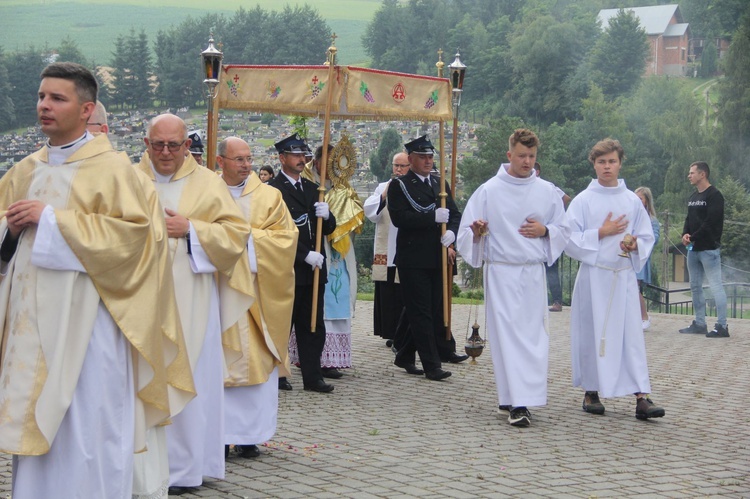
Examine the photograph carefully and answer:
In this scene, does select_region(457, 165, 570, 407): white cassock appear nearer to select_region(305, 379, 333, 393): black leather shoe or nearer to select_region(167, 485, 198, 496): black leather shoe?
select_region(305, 379, 333, 393): black leather shoe

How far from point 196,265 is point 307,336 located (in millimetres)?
3580

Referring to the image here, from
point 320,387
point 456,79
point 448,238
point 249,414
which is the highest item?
point 456,79

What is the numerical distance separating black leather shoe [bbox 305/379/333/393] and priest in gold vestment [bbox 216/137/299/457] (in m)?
2.35

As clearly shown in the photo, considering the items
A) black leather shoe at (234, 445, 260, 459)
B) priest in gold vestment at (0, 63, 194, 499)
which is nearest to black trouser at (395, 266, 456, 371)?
black leather shoe at (234, 445, 260, 459)

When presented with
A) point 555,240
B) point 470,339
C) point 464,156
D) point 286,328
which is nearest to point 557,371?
point 470,339

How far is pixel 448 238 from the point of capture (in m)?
10.1

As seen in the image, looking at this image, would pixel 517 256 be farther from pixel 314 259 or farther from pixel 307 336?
pixel 307 336

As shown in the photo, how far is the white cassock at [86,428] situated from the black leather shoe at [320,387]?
15.8ft

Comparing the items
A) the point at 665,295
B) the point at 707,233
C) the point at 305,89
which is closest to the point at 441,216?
the point at 305,89

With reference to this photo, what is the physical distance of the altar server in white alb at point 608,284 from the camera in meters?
8.66

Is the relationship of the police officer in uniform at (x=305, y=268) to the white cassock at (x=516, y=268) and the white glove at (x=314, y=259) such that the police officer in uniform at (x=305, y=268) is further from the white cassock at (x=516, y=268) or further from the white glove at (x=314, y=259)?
the white cassock at (x=516, y=268)

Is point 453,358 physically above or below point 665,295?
below

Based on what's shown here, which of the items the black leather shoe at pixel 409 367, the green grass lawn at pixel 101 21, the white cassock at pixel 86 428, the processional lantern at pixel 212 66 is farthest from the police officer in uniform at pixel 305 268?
the green grass lawn at pixel 101 21

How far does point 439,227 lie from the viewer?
10.4 metres
